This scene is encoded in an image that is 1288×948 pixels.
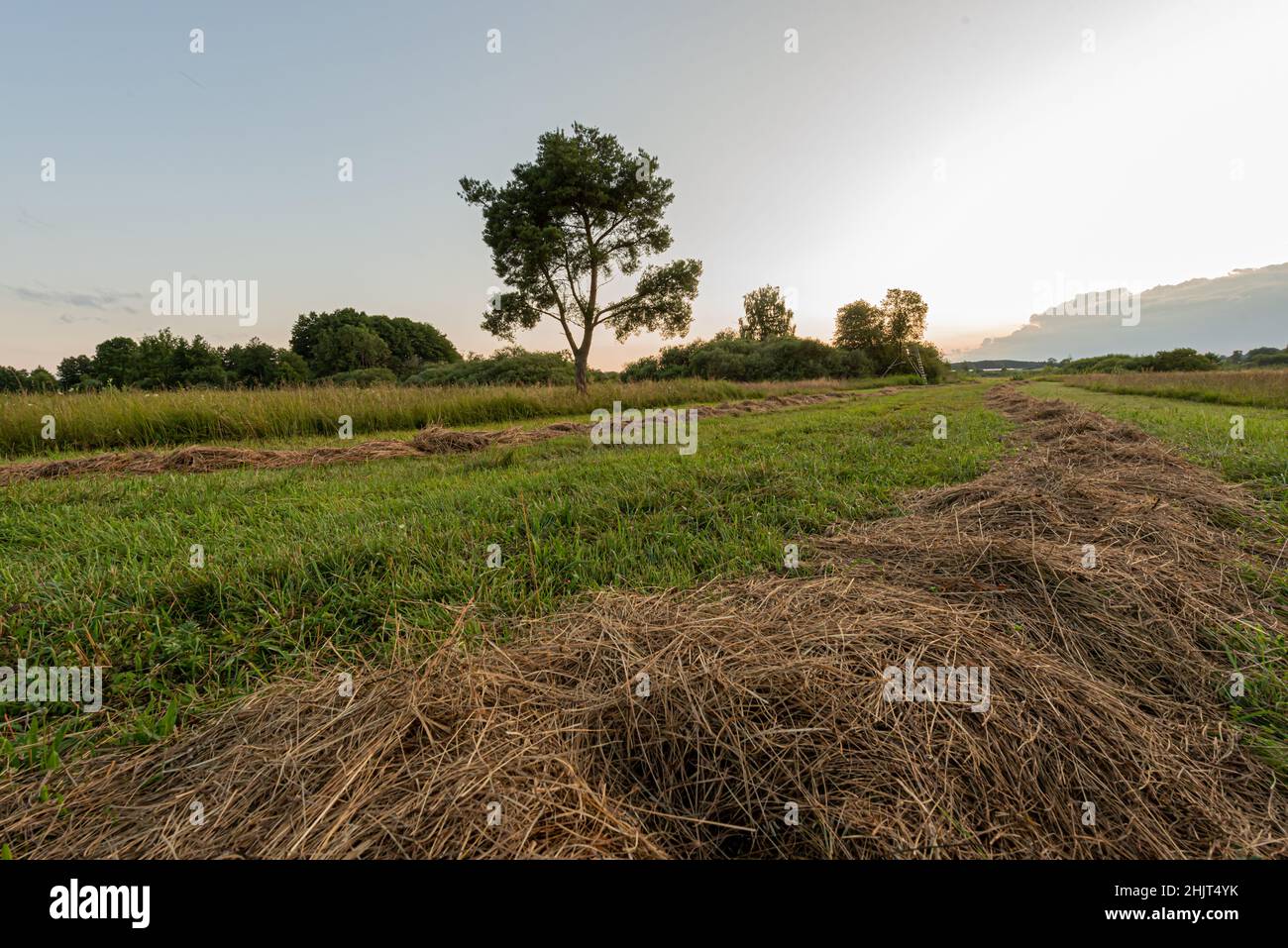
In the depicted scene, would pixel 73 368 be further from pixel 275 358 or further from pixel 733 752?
pixel 733 752

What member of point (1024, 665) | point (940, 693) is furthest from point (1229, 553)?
point (940, 693)

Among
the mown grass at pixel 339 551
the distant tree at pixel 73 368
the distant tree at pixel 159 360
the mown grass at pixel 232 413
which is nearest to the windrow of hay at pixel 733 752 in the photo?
the mown grass at pixel 339 551

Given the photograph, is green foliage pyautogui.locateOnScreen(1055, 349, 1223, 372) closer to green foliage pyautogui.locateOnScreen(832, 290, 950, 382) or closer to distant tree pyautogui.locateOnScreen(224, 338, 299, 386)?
green foliage pyautogui.locateOnScreen(832, 290, 950, 382)

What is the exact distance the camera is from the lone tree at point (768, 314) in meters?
60.7

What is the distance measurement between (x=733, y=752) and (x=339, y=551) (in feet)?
7.58

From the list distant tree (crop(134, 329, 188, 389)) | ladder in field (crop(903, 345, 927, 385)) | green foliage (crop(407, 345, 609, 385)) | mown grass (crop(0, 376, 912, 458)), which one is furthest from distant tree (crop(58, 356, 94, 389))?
ladder in field (crop(903, 345, 927, 385))

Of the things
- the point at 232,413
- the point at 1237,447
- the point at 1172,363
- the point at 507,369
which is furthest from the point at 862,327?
the point at 232,413

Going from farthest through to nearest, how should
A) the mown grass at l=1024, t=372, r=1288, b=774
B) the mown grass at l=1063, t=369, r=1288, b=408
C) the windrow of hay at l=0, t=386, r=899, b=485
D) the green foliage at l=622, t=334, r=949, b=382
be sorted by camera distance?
the green foliage at l=622, t=334, r=949, b=382, the mown grass at l=1063, t=369, r=1288, b=408, the windrow of hay at l=0, t=386, r=899, b=485, the mown grass at l=1024, t=372, r=1288, b=774

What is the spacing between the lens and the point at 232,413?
8273 millimetres

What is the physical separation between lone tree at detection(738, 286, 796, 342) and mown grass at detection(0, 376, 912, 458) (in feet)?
177

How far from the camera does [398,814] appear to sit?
101 cm

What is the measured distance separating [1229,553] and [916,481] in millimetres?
1879

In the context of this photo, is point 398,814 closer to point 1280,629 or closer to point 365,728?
point 365,728

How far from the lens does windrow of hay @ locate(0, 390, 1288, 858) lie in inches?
40.6
